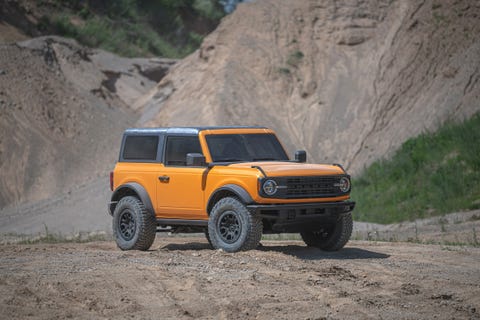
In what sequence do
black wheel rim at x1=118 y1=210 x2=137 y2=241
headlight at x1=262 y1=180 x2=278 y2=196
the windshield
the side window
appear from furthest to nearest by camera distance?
black wheel rim at x1=118 y1=210 x2=137 y2=241, the side window, the windshield, headlight at x1=262 y1=180 x2=278 y2=196

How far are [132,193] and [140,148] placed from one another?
2.35 feet

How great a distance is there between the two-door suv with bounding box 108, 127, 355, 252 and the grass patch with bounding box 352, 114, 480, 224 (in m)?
9.68

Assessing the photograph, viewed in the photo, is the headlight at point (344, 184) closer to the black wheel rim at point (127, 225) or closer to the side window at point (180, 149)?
the side window at point (180, 149)

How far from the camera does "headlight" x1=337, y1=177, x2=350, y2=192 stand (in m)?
13.8

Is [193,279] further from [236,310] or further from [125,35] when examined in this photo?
[125,35]

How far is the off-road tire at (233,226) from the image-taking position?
13195mm

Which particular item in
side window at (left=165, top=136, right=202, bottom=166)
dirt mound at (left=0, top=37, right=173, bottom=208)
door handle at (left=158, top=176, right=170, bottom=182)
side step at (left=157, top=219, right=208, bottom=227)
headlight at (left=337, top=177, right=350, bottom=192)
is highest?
dirt mound at (left=0, top=37, right=173, bottom=208)

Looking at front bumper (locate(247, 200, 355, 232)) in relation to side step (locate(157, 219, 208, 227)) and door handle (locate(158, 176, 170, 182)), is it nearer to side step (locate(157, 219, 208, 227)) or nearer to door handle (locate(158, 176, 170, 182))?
side step (locate(157, 219, 208, 227))

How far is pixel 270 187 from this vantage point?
43.0 feet

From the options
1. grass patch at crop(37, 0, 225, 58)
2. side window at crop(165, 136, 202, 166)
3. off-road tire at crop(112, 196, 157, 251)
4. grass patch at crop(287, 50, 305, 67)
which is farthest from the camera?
grass patch at crop(37, 0, 225, 58)

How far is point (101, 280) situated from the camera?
10859 millimetres

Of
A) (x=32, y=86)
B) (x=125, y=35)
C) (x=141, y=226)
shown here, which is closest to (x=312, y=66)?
(x=32, y=86)

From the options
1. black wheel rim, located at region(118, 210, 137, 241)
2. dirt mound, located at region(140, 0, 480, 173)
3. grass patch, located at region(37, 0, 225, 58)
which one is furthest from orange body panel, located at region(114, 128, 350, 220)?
grass patch, located at region(37, 0, 225, 58)

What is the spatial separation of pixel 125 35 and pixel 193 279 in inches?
1929
